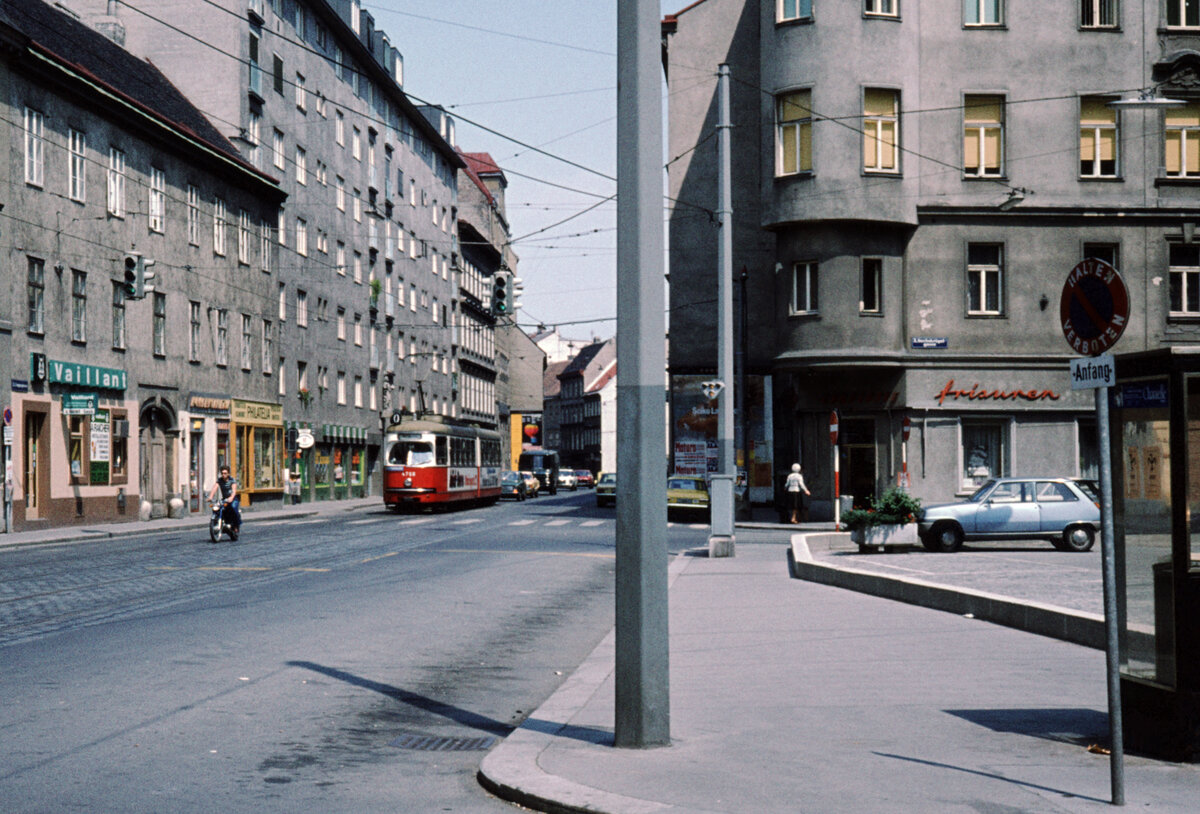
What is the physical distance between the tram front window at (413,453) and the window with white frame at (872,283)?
1628 cm

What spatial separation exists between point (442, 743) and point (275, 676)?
2.56 metres

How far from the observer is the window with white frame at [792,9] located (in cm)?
3556

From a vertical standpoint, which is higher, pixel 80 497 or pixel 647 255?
pixel 647 255

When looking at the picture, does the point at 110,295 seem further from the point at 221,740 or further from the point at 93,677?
the point at 221,740

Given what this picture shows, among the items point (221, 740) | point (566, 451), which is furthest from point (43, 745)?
point (566, 451)

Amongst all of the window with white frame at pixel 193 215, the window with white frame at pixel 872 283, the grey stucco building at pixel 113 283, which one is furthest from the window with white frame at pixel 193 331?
the window with white frame at pixel 872 283

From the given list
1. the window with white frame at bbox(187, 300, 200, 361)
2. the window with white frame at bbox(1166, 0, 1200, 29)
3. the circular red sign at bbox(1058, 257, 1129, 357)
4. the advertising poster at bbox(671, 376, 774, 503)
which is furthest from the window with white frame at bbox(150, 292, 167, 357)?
the circular red sign at bbox(1058, 257, 1129, 357)

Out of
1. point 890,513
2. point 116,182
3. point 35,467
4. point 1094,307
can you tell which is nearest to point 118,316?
point 116,182

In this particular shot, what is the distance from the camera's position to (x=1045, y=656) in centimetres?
1077

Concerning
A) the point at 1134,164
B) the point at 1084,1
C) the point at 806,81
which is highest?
the point at 1084,1

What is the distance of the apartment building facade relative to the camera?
48.7 metres

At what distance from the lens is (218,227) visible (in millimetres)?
46094

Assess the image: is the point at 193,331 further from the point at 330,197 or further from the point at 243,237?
the point at 330,197

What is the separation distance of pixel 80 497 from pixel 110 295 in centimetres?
596
